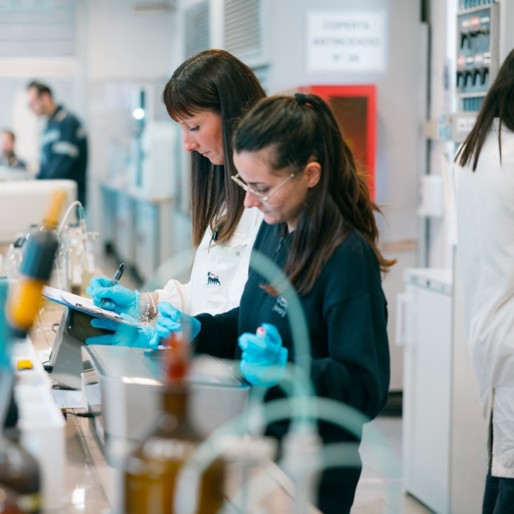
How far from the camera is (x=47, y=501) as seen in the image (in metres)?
1.22

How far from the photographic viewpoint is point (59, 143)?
25.5ft

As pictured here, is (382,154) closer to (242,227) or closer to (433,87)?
(433,87)

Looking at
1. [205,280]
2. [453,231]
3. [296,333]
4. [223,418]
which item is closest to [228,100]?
[205,280]

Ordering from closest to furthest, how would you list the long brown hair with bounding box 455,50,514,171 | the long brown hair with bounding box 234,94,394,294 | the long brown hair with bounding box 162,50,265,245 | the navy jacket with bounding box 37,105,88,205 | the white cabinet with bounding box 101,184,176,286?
the long brown hair with bounding box 234,94,394,294 < the long brown hair with bounding box 162,50,265,245 < the long brown hair with bounding box 455,50,514,171 < the white cabinet with bounding box 101,184,176,286 < the navy jacket with bounding box 37,105,88,205

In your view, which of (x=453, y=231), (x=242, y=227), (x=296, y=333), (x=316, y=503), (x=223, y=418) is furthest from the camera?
(x=453, y=231)

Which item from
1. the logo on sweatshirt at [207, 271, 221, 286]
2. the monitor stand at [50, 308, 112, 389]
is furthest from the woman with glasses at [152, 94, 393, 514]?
the logo on sweatshirt at [207, 271, 221, 286]

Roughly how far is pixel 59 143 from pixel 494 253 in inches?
233

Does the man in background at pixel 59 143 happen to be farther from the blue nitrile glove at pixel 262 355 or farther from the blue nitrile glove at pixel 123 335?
the blue nitrile glove at pixel 262 355

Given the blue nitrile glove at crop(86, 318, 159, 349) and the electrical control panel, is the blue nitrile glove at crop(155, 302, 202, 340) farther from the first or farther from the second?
the electrical control panel

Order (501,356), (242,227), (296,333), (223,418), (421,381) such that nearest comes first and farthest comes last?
1. (223,418)
2. (296,333)
3. (242,227)
4. (501,356)
5. (421,381)

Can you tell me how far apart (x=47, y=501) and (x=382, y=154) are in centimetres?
333

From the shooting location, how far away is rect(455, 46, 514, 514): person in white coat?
7.62 feet

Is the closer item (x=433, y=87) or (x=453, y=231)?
(x=453, y=231)

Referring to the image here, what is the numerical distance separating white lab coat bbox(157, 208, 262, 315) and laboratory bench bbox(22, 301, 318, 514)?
540 mm
